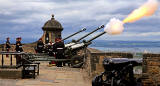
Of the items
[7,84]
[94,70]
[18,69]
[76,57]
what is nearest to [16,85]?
[7,84]

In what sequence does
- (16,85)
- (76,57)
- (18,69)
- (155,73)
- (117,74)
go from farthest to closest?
(76,57) → (18,69) → (16,85) → (155,73) → (117,74)

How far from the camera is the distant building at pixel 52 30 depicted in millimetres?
28737

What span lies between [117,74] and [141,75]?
8.57ft

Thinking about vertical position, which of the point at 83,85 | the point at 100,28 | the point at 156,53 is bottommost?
the point at 83,85

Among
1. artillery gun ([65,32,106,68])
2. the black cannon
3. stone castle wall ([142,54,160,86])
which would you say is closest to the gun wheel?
artillery gun ([65,32,106,68])

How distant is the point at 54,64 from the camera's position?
1955 centimetres

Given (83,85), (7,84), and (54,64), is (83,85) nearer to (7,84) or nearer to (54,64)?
(7,84)

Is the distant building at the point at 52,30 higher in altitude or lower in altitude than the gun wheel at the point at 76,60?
higher

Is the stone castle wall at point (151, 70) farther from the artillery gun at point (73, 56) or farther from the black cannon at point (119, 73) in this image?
the artillery gun at point (73, 56)

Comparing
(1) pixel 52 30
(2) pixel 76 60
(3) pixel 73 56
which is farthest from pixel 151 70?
(1) pixel 52 30

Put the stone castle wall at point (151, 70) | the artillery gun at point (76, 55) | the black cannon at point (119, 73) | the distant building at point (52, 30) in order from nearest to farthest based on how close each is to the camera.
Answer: the black cannon at point (119, 73), the stone castle wall at point (151, 70), the artillery gun at point (76, 55), the distant building at point (52, 30)

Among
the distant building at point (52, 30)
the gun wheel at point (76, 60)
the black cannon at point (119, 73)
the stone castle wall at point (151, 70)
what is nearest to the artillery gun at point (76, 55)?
the gun wheel at point (76, 60)

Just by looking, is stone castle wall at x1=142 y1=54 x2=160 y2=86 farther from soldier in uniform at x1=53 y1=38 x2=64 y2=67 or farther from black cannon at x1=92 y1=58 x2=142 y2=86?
soldier in uniform at x1=53 y1=38 x2=64 y2=67

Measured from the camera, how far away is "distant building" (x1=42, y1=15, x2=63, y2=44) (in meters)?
28.7
